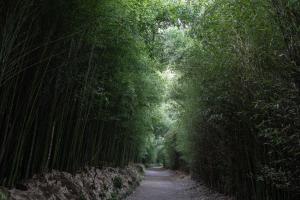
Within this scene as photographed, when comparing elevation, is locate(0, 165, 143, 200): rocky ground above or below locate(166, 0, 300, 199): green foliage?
below

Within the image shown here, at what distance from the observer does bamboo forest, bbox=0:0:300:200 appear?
3.60 m

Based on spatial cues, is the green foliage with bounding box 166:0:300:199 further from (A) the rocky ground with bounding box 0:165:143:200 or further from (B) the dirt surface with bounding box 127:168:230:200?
(A) the rocky ground with bounding box 0:165:143:200

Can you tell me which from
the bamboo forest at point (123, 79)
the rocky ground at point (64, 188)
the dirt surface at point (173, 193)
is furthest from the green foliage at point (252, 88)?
the rocky ground at point (64, 188)

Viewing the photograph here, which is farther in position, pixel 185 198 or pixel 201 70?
pixel 185 198

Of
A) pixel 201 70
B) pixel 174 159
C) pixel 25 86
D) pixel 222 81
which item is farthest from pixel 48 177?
pixel 174 159

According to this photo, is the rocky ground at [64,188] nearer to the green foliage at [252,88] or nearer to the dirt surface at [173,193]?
the dirt surface at [173,193]

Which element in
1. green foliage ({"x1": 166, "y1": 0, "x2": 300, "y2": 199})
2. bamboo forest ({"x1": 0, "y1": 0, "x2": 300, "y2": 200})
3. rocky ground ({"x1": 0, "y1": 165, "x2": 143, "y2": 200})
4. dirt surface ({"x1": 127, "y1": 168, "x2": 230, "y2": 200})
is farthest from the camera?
dirt surface ({"x1": 127, "y1": 168, "x2": 230, "y2": 200})

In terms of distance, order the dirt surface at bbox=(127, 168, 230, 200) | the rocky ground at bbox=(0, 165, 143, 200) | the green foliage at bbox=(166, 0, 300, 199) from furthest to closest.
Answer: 1. the dirt surface at bbox=(127, 168, 230, 200)
2. the rocky ground at bbox=(0, 165, 143, 200)
3. the green foliage at bbox=(166, 0, 300, 199)

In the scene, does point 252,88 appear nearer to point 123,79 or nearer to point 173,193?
point 123,79

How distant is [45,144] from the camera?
200 inches

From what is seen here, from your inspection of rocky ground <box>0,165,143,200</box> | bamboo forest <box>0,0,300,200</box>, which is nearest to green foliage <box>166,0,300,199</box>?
bamboo forest <box>0,0,300,200</box>

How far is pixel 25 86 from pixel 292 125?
116 inches

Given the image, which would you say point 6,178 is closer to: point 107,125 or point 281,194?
point 281,194

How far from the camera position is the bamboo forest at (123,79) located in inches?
142
